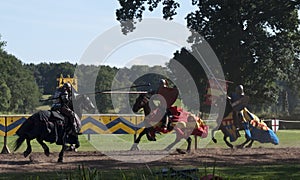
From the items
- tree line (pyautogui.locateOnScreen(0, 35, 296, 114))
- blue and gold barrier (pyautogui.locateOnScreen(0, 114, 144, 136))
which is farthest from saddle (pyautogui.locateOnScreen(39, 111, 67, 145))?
blue and gold barrier (pyautogui.locateOnScreen(0, 114, 144, 136))

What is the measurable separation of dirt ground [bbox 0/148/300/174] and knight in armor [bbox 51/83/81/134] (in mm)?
1082

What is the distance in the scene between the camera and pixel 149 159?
1698 cm

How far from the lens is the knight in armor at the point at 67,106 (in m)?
16.6

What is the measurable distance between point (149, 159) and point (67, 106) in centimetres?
292

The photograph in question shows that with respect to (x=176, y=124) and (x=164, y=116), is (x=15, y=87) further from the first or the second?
(x=164, y=116)

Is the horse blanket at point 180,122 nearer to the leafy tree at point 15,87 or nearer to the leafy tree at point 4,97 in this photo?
the leafy tree at point 4,97

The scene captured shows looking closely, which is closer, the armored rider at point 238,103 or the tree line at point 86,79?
the armored rider at point 238,103

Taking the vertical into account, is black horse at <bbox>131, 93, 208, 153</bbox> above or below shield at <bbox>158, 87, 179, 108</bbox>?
below

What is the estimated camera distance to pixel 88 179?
19.6 feet

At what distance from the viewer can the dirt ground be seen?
1516 cm

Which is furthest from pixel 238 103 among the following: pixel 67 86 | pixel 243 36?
pixel 243 36

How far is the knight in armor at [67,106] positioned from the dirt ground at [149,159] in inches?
42.6

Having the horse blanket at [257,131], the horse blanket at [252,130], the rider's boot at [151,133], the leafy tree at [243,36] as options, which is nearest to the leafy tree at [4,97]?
the leafy tree at [243,36]

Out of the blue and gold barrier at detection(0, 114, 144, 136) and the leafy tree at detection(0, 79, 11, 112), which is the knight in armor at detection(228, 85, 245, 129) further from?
the leafy tree at detection(0, 79, 11, 112)
